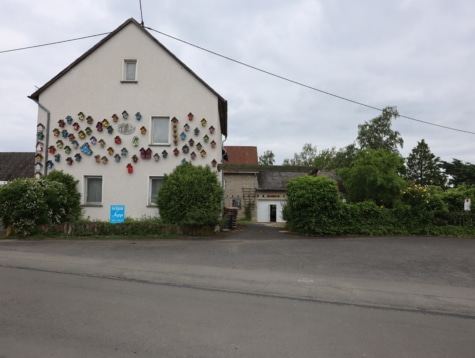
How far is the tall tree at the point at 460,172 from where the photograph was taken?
3403 centimetres

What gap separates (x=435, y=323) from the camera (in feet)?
15.6

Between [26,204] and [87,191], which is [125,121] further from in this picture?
[26,204]

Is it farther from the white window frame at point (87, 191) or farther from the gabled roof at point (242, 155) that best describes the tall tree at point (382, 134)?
the white window frame at point (87, 191)

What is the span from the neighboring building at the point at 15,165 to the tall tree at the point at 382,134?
33.5 metres

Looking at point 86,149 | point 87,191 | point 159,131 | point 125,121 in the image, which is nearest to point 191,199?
point 159,131

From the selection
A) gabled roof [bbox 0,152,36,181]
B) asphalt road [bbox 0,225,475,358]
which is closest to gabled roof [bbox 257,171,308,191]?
gabled roof [bbox 0,152,36,181]

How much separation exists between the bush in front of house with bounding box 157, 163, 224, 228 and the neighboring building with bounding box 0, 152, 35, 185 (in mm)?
17831

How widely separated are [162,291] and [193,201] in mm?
7762

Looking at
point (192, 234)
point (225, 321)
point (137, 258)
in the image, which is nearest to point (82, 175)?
point (192, 234)

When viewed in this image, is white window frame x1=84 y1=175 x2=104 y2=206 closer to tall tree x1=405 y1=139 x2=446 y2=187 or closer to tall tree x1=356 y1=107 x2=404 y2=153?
tall tree x1=356 y1=107 x2=404 y2=153

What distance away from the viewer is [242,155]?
3503 cm

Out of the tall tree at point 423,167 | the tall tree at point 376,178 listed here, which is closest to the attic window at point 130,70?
the tall tree at point 376,178

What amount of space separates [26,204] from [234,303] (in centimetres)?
1089

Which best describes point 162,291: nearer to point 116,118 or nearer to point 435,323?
point 435,323
